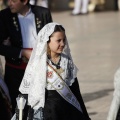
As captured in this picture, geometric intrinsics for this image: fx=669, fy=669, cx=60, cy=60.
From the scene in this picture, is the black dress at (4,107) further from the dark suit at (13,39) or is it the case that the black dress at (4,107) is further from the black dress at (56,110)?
the black dress at (56,110)

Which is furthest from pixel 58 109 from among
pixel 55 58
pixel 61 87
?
pixel 55 58

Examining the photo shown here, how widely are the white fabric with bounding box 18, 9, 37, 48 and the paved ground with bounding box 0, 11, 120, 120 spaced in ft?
5.35

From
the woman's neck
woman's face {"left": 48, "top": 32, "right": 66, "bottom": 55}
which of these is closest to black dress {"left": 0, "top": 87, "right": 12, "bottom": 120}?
the woman's neck

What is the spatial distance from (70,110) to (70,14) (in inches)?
712

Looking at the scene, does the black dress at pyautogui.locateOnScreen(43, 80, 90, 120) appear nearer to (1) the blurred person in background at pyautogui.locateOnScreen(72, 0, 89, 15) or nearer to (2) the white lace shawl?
(2) the white lace shawl

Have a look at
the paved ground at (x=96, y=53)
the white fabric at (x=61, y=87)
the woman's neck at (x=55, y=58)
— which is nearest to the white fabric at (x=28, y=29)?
the woman's neck at (x=55, y=58)

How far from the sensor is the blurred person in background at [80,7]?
23.3 meters

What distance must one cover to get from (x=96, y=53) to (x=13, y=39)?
683 centimetres

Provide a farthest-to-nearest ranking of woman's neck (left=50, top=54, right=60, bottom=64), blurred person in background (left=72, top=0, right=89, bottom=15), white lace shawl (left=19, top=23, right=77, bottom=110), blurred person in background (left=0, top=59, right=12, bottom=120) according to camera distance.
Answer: blurred person in background (left=72, top=0, right=89, bottom=15) < blurred person in background (left=0, top=59, right=12, bottom=120) < woman's neck (left=50, top=54, right=60, bottom=64) < white lace shawl (left=19, top=23, right=77, bottom=110)

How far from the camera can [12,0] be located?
657 centimetres

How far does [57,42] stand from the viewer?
5.55 m

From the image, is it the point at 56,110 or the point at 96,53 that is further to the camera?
the point at 96,53

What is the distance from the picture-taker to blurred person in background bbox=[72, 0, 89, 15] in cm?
2333

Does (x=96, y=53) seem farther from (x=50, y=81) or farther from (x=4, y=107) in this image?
(x=50, y=81)
